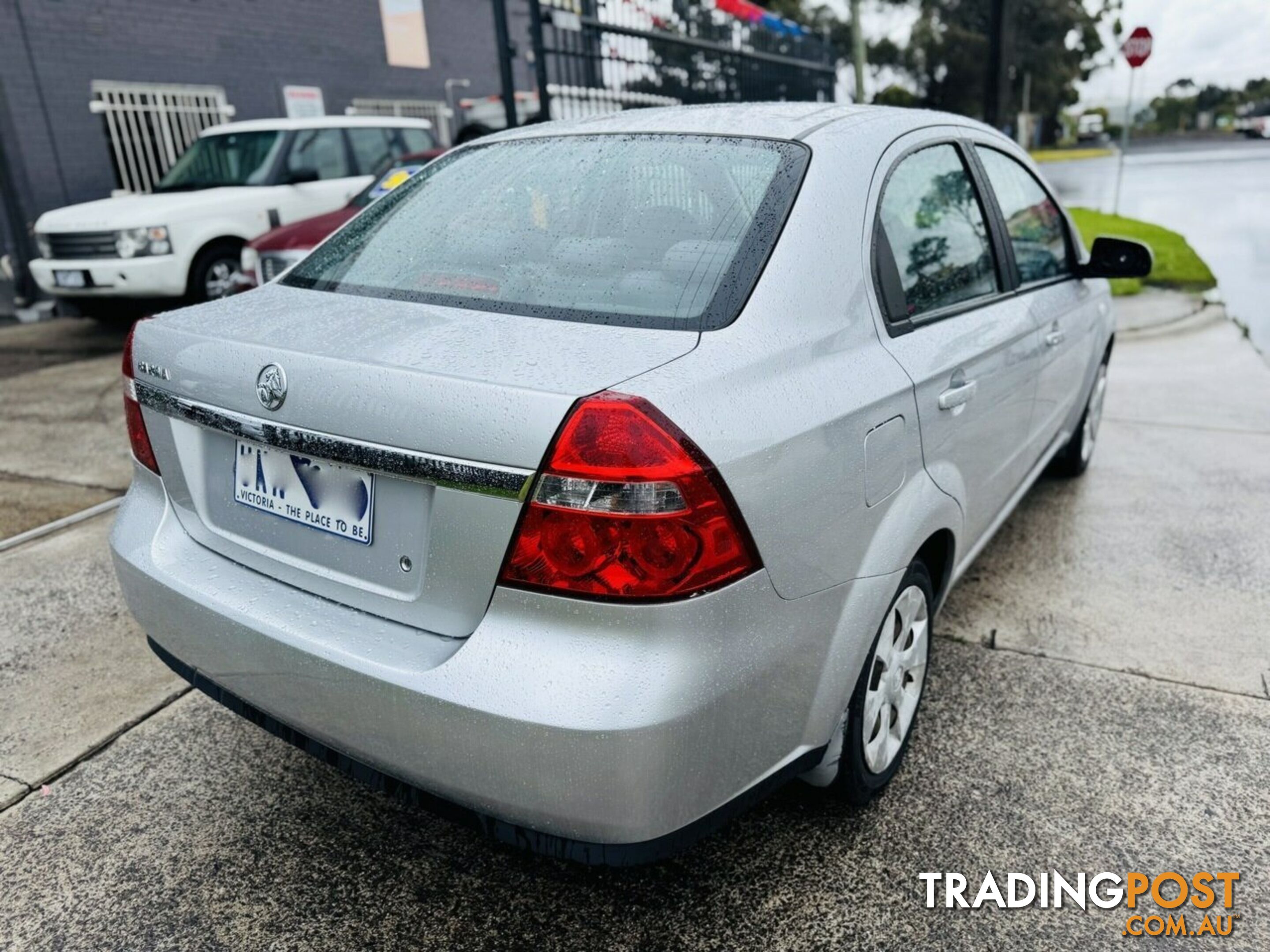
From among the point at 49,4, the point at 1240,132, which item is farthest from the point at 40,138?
the point at 1240,132

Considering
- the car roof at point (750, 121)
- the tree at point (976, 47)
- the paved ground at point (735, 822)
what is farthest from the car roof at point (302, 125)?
the tree at point (976, 47)

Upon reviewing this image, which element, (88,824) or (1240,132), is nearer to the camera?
(88,824)

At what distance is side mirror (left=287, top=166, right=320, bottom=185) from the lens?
29.0 feet

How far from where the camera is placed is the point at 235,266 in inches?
336

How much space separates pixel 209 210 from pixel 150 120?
3982 mm

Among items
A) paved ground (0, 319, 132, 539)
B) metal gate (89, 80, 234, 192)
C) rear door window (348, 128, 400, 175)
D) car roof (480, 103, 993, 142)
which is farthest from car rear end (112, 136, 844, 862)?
metal gate (89, 80, 234, 192)

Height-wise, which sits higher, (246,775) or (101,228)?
(101,228)

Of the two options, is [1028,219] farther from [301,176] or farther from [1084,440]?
[301,176]

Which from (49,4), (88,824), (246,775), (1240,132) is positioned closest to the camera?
(88,824)

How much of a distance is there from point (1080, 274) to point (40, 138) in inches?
405

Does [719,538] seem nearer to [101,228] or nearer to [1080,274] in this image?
[1080,274]

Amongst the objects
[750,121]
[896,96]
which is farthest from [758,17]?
[896,96]

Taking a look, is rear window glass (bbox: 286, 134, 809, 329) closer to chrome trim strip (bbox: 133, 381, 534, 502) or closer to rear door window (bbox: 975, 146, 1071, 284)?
chrome trim strip (bbox: 133, 381, 534, 502)

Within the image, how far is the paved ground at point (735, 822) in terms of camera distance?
6.60 ft
